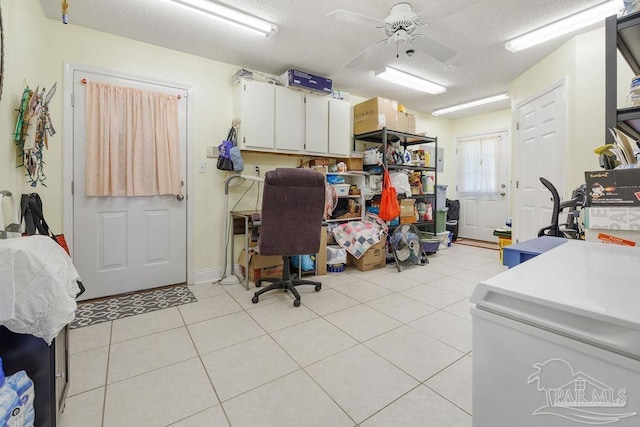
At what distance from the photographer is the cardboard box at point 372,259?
3.58 meters

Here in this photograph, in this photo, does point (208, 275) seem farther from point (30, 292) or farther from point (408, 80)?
point (408, 80)

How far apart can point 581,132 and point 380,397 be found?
3.27 meters

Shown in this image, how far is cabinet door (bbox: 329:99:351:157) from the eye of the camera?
375 centimetres

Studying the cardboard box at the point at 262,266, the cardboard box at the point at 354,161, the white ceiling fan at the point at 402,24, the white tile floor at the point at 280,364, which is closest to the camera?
the white tile floor at the point at 280,364

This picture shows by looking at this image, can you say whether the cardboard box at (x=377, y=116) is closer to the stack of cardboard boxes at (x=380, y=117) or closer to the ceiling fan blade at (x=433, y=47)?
the stack of cardboard boxes at (x=380, y=117)

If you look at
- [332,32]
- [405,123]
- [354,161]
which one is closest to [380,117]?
[405,123]

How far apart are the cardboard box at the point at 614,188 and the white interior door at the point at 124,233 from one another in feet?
10.8

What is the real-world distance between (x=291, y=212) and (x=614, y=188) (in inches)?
76.4

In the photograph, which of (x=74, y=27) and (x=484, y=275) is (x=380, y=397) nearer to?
(x=484, y=275)

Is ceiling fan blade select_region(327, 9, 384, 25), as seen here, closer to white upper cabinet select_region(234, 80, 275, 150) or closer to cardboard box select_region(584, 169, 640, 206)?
white upper cabinet select_region(234, 80, 275, 150)

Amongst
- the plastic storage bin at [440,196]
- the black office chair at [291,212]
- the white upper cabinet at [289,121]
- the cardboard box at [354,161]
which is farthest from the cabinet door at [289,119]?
the plastic storage bin at [440,196]

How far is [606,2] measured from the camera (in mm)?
2240

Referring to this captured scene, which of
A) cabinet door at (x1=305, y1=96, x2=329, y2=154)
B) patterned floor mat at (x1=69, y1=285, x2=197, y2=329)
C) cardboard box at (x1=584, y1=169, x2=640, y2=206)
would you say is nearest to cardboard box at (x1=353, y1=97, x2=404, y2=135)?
cabinet door at (x1=305, y1=96, x2=329, y2=154)

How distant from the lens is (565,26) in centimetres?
255
